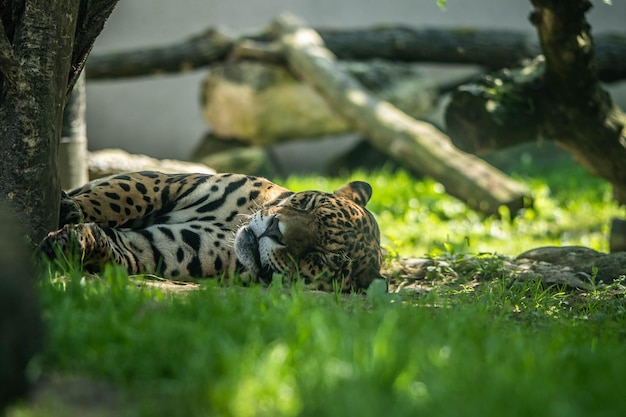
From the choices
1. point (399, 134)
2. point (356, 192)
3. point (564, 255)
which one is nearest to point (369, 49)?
point (399, 134)

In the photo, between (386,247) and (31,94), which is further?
(386,247)

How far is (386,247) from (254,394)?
4.50 m

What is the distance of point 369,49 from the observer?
1456 cm

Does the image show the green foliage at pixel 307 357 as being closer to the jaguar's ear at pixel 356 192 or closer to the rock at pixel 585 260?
the rock at pixel 585 260

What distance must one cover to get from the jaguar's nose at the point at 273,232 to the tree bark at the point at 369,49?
8.83 metres

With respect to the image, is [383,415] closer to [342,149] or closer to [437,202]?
[437,202]

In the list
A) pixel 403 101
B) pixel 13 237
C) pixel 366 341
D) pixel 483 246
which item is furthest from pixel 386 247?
pixel 403 101

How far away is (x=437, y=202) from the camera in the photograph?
12031 mm

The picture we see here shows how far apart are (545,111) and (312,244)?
3.72 meters

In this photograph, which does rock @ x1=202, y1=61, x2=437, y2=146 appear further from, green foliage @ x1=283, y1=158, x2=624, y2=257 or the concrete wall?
the concrete wall

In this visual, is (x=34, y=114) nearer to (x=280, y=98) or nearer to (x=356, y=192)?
(x=356, y=192)

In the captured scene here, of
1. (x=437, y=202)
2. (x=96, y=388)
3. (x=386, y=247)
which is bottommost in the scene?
(x=437, y=202)

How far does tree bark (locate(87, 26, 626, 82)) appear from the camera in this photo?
45.2ft

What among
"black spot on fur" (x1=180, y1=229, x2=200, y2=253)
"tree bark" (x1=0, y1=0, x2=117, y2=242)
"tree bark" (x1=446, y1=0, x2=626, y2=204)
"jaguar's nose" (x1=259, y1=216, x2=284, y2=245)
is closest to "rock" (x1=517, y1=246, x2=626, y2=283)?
"tree bark" (x1=446, y1=0, x2=626, y2=204)
